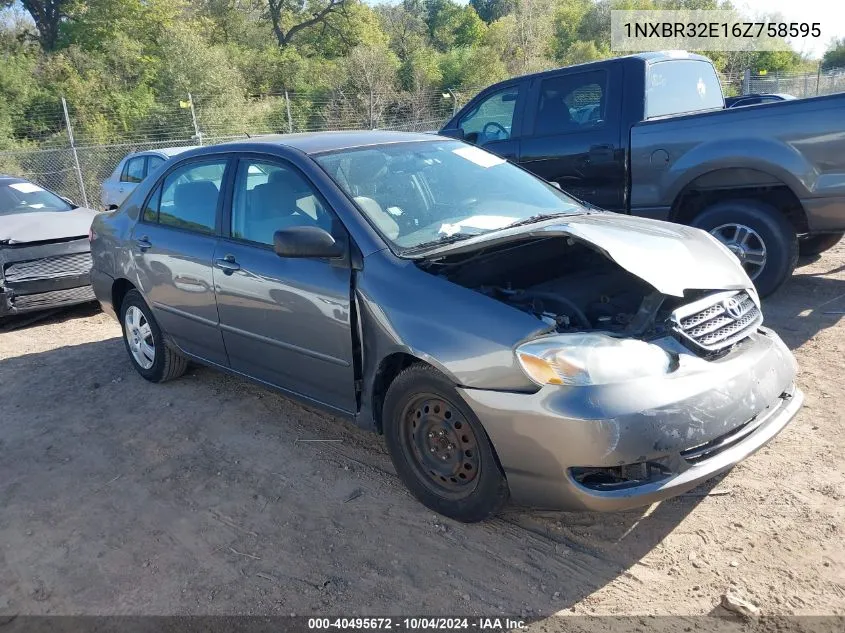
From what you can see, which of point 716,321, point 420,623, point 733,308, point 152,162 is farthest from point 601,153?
point 152,162

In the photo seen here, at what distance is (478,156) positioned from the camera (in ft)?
14.4

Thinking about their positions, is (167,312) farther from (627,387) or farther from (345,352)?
(627,387)

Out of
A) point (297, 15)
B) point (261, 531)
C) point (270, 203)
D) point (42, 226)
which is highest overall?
point (297, 15)

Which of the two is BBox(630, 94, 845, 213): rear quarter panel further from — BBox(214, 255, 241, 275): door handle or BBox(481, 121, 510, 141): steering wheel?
BBox(214, 255, 241, 275): door handle

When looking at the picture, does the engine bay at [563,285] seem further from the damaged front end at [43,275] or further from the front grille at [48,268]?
the front grille at [48,268]

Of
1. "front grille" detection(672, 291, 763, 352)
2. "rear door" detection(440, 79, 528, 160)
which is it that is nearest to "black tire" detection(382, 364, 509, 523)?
"front grille" detection(672, 291, 763, 352)

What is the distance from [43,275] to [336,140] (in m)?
4.46

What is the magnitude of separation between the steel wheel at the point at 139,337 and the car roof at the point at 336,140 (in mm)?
1569

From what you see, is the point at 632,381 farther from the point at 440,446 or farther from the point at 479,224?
the point at 479,224

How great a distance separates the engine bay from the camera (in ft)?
9.96

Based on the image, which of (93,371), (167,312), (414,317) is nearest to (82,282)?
(93,371)

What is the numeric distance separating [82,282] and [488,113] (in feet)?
15.3

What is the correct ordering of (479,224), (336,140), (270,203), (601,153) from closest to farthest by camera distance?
(479,224), (270,203), (336,140), (601,153)

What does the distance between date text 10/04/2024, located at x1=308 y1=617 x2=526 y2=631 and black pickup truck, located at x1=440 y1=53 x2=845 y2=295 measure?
13.2 feet
